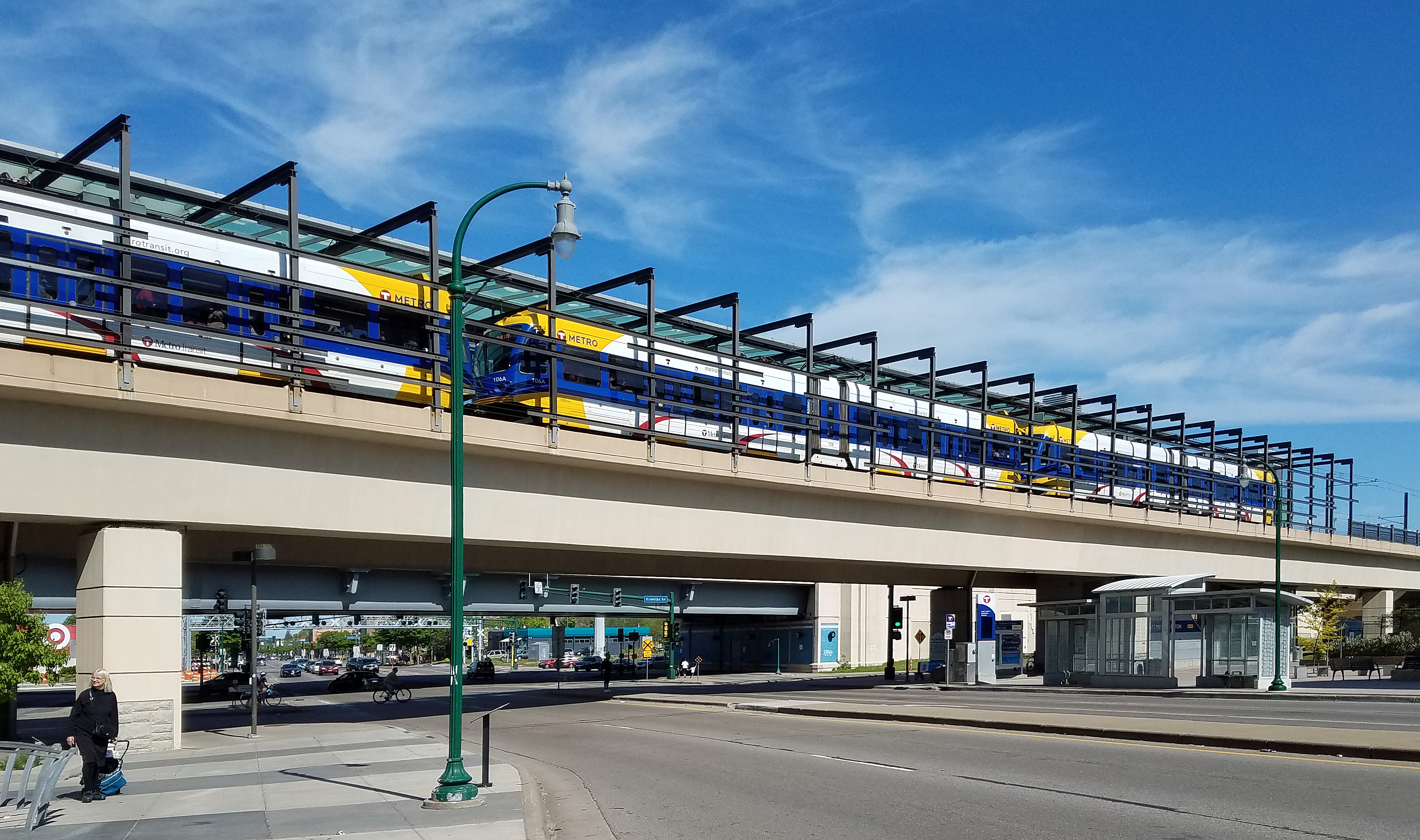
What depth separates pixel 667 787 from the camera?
50.4 ft

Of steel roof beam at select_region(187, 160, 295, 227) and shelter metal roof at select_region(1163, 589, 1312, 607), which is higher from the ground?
steel roof beam at select_region(187, 160, 295, 227)

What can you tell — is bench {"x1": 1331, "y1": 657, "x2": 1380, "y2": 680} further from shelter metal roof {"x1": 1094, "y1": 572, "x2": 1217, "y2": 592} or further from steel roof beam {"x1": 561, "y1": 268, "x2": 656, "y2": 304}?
steel roof beam {"x1": 561, "y1": 268, "x2": 656, "y2": 304}

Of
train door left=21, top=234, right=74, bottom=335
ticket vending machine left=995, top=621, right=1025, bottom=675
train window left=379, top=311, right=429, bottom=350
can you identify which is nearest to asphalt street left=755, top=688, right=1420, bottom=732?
ticket vending machine left=995, top=621, right=1025, bottom=675

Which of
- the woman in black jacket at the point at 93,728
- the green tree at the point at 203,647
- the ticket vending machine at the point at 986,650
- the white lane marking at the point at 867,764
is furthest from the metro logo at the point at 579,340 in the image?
the green tree at the point at 203,647

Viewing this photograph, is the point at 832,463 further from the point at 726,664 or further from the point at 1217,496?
the point at 726,664

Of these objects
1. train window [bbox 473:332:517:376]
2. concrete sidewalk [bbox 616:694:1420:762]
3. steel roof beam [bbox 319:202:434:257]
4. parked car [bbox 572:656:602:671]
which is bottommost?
parked car [bbox 572:656:602:671]

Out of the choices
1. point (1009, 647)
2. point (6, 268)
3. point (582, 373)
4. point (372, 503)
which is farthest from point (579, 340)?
point (1009, 647)

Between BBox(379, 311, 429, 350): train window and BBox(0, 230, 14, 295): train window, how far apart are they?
24.2 feet

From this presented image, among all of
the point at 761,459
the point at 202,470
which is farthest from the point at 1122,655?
the point at 202,470

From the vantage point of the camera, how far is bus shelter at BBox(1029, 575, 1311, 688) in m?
37.0

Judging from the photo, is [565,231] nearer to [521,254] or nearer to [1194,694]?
[521,254]

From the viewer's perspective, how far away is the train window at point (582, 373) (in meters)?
29.3

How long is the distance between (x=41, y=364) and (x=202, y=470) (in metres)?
3.53

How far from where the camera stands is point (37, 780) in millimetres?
13570
